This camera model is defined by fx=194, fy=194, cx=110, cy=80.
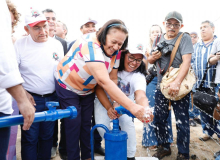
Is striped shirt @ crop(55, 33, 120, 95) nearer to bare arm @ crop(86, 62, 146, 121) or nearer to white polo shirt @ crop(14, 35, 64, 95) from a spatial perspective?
bare arm @ crop(86, 62, 146, 121)

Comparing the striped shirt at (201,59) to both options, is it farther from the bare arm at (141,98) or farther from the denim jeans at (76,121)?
the denim jeans at (76,121)

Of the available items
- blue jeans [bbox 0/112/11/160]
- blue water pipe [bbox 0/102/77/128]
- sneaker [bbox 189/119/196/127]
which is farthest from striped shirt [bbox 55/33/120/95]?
sneaker [bbox 189/119/196/127]

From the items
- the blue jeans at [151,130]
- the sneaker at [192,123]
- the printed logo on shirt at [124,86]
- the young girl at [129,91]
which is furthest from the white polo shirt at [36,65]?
the sneaker at [192,123]

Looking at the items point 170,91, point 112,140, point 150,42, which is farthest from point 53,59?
point 150,42

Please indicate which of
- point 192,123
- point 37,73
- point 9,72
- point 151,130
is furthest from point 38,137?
point 192,123

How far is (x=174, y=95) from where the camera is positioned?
2750 mm

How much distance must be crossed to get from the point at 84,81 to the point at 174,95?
4.57ft

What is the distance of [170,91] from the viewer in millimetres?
2740

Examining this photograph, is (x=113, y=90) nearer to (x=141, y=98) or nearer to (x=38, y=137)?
(x=141, y=98)

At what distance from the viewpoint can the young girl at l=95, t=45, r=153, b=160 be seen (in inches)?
84.1

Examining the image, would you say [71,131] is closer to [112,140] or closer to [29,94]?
[29,94]

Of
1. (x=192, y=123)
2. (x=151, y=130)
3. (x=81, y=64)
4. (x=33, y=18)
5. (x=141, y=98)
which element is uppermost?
(x=33, y=18)

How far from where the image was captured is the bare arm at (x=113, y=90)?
4.93ft

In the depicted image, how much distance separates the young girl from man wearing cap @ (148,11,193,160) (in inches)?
25.5
